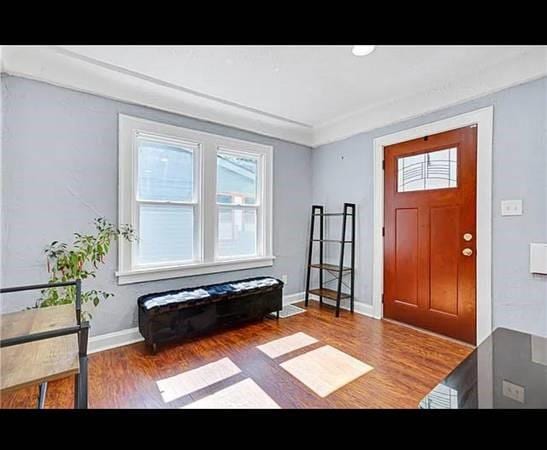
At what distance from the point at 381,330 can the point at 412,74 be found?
2.46 m

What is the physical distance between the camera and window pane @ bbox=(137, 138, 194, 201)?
9.09 ft

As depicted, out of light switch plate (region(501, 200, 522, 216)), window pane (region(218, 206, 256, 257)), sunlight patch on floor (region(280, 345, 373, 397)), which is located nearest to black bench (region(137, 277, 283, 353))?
window pane (region(218, 206, 256, 257))

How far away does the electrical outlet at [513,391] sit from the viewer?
26.3 inches

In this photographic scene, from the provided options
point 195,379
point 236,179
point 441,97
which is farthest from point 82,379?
point 441,97

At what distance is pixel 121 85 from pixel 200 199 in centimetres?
125

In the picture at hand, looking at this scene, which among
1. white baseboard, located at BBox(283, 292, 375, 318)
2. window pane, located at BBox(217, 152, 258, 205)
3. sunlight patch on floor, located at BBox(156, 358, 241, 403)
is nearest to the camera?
sunlight patch on floor, located at BBox(156, 358, 241, 403)

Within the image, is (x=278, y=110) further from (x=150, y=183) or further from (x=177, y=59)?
(x=150, y=183)

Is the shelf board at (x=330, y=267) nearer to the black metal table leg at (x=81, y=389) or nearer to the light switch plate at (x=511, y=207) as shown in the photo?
the light switch plate at (x=511, y=207)

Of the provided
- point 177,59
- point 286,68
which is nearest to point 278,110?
point 286,68

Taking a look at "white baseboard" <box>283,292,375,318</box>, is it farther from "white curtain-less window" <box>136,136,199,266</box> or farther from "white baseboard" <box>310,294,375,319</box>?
"white curtain-less window" <box>136,136,199,266</box>

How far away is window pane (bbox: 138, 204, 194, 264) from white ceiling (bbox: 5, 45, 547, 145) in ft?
3.86

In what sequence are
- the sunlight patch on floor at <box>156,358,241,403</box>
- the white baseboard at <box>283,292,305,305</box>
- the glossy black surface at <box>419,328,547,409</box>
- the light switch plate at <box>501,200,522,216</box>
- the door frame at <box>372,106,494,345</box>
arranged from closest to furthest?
the glossy black surface at <box>419,328,547,409</box>
the sunlight patch on floor at <box>156,358,241,403</box>
the light switch plate at <box>501,200,522,216</box>
the door frame at <box>372,106,494,345</box>
the white baseboard at <box>283,292,305,305</box>

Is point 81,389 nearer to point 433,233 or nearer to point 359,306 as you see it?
point 433,233

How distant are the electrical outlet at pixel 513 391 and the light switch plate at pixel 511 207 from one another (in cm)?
211
